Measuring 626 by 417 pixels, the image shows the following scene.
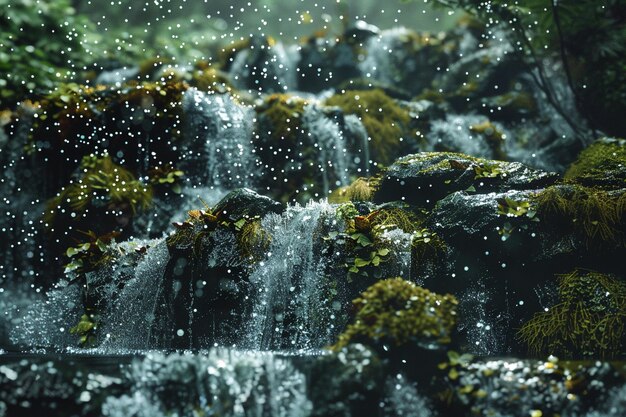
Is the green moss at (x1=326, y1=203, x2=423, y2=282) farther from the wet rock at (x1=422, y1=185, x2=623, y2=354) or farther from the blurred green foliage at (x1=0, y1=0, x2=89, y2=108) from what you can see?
the blurred green foliage at (x1=0, y1=0, x2=89, y2=108)

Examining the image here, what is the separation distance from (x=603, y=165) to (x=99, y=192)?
6909 millimetres

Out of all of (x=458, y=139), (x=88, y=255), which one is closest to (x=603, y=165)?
(x=458, y=139)

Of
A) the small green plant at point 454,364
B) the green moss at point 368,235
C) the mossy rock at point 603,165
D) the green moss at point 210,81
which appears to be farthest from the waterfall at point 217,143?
the small green plant at point 454,364

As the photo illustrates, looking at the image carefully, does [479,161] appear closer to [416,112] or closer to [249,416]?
[416,112]

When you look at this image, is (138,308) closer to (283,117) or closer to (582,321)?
(283,117)

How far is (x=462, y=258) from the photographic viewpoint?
5.56 meters

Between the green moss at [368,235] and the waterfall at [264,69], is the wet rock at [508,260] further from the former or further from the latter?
the waterfall at [264,69]

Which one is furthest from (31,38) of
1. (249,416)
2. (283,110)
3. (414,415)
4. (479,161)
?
(414,415)

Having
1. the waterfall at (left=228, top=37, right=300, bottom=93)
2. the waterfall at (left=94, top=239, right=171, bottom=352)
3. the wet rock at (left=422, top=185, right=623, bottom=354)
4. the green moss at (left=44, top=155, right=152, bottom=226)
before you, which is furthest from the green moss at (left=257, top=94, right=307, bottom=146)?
the wet rock at (left=422, top=185, right=623, bottom=354)

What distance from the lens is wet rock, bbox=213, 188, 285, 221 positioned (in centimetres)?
599

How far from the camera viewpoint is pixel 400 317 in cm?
398

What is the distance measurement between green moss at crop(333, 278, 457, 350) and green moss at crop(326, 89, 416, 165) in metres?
5.07

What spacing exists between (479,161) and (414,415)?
3714 mm

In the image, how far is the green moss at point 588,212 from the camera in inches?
208
